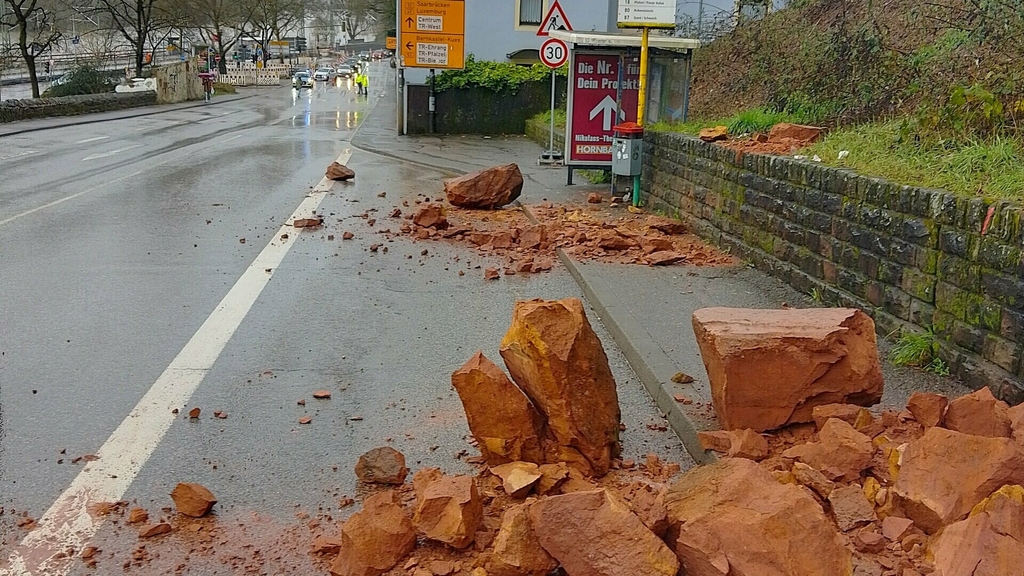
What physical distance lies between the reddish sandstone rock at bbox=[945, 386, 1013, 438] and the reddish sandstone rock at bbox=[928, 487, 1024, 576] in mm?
895

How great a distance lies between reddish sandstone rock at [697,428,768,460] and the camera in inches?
179

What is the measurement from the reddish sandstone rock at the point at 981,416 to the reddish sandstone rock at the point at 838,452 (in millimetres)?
428

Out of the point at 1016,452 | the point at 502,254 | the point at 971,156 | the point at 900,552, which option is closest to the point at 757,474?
the point at 900,552

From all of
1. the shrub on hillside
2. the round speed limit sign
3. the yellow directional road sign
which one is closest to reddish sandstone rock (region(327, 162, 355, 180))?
the round speed limit sign

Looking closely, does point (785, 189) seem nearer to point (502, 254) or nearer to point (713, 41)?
point (502, 254)

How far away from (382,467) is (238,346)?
8.63 ft

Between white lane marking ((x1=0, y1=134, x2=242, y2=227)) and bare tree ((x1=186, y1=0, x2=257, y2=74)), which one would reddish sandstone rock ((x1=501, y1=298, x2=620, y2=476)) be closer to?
white lane marking ((x1=0, y1=134, x2=242, y2=227))

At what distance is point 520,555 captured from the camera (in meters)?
3.49

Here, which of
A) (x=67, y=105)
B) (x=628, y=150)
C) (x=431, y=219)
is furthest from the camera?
(x=67, y=105)

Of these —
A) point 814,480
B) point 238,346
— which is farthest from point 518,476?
point 238,346

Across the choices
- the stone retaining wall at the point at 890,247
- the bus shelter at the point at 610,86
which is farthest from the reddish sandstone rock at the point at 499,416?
the bus shelter at the point at 610,86

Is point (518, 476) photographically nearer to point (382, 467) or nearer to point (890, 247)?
point (382, 467)

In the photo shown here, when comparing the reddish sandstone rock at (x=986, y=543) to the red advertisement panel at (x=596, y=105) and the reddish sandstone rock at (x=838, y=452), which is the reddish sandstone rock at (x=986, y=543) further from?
the red advertisement panel at (x=596, y=105)

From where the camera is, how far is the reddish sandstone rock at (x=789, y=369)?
15.5ft
